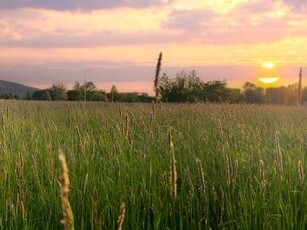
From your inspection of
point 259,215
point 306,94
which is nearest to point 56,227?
point 259,215

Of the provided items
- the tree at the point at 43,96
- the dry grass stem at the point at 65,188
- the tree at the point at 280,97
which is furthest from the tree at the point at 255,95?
the dry grass stem at the point at 65,188

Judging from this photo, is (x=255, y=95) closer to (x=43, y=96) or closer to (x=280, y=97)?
(x=280, y=97)

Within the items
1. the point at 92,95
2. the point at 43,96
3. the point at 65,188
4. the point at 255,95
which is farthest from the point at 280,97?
the point at 65,188

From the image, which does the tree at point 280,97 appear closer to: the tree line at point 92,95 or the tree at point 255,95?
the tree at point 255,95

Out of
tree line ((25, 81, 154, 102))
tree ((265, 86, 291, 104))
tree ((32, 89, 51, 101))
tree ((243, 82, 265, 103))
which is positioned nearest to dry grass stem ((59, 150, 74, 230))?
tree line ((25, 81, 154, 102))

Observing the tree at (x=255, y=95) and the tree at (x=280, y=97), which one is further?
the tree at (x=255, y=95)

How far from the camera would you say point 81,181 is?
135 inches

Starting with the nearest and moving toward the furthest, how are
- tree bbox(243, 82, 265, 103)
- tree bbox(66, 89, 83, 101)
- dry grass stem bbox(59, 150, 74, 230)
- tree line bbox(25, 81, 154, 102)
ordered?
dry grass stem bbox(59, 150, 74, 230) < tree line bbox(25, 81, 154, 102) < tree bbox(66, 89, 83, 101) < tree bbox(243, 82, 265, 103)

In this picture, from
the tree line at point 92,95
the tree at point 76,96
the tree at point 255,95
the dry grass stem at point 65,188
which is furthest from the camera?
the tree at point 255,95

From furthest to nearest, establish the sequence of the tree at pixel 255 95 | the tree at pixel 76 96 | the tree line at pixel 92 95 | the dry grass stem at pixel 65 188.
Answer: the tree at pixel 255 95, the tree at pixel 76 96, the tree line at pixel 92 95, the dry grass stem at pixel 65 188

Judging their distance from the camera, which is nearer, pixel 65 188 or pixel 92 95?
pixel 65 188

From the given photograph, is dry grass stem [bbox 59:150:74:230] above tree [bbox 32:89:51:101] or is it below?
below

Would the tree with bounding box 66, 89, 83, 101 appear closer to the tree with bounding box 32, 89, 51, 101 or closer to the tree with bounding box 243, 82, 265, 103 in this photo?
the tree with bounding box 32, 89, 51, 101

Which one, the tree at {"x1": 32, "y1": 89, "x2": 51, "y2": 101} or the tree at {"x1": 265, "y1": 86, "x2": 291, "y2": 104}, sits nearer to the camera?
Result: the tree at {"x1": 32, "y1": 89, "x2": 51, "y2": 101}
